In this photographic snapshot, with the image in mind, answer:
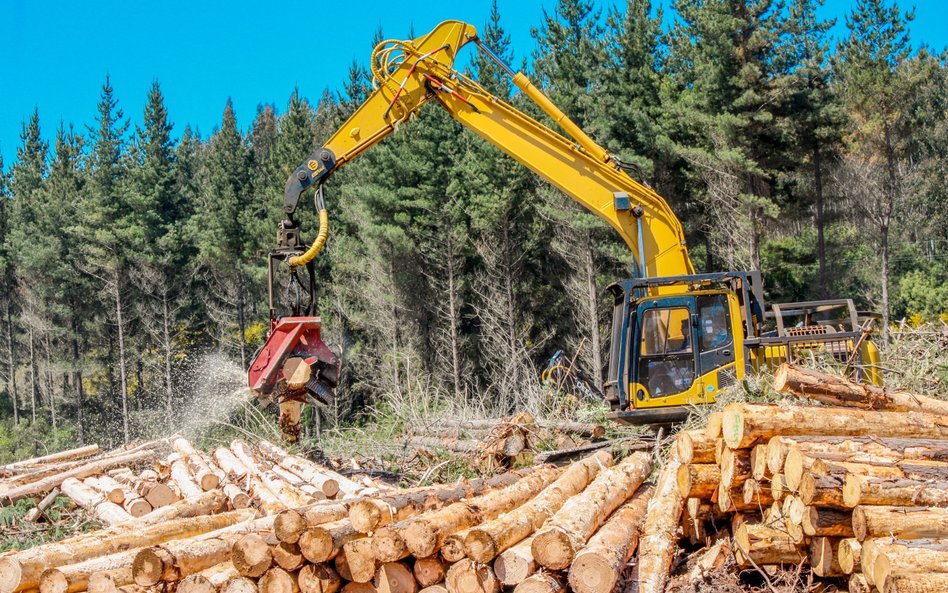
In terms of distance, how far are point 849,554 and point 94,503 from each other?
7723mm

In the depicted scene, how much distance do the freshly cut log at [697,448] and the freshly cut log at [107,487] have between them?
241 inches

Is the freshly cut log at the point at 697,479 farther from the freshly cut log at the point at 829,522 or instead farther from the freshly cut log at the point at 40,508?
the freshly cut log at the point at 40,508

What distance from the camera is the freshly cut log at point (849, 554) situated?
17.1ft

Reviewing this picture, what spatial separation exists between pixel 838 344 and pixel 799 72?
17.1 metres

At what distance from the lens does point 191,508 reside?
339 inches

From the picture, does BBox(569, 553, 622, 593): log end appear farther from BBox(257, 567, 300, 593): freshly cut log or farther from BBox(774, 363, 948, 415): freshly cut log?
BBox(774, 363, 948, 415): freshly cut log

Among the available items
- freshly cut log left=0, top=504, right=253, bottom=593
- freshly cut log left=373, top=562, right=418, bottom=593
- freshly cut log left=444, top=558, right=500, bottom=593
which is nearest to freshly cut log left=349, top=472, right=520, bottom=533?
freshly cut log left=373, top=562, right=418, bottom=593

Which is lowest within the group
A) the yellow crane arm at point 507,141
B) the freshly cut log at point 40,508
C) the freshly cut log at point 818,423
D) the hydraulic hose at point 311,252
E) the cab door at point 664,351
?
the freshly cut log at point 40,508

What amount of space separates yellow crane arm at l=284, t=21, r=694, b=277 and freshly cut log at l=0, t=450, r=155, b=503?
4498 mm

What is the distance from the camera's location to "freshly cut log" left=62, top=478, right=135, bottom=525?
9.11 m

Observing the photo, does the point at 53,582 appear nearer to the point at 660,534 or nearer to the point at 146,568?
the point at 146,568

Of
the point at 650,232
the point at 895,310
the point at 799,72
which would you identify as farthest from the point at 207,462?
the point at 895,310

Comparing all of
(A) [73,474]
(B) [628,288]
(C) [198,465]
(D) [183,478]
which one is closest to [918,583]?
(B) [628,288]

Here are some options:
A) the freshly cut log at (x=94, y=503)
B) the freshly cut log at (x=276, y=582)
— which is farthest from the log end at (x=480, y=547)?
the freshly cut log at (x=94, y=503)
